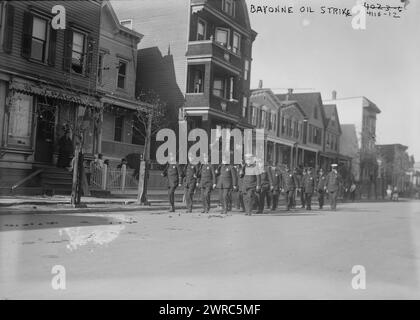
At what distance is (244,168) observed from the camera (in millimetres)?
14281

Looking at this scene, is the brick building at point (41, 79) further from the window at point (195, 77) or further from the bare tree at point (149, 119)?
the window at point (195, 77)

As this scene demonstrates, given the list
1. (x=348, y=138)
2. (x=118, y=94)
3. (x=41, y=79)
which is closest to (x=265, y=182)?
(x=348, y=138)

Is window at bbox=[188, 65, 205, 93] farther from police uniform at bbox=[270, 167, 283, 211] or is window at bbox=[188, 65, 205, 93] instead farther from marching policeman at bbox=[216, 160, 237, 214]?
marching policeman at bbox=[216, 160, 237, 214]

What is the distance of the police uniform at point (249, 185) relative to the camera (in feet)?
47.0

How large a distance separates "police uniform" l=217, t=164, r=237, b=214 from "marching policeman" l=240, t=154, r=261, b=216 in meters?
0.30

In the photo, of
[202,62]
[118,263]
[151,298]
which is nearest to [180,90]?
[202,62]

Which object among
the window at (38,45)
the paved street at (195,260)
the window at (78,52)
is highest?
the window at (78,52)

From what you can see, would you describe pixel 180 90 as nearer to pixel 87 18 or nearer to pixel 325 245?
pixel 87 18

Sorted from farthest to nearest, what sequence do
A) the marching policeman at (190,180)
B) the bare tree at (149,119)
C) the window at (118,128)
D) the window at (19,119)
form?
the window at (118,128) < the bare tree at (149,119) < the marching policeman at (190,180) < the window at (19,119)

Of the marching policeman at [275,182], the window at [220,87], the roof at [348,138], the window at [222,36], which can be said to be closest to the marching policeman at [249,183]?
the marching policeman at [275,182]

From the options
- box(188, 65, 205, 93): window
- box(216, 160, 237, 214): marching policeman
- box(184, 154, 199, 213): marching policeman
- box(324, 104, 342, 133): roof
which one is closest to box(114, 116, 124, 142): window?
box(188, 65, 205, 93): window

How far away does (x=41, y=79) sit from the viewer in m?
10.7

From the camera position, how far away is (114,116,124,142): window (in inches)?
794

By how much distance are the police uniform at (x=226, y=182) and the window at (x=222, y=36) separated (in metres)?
7.52
